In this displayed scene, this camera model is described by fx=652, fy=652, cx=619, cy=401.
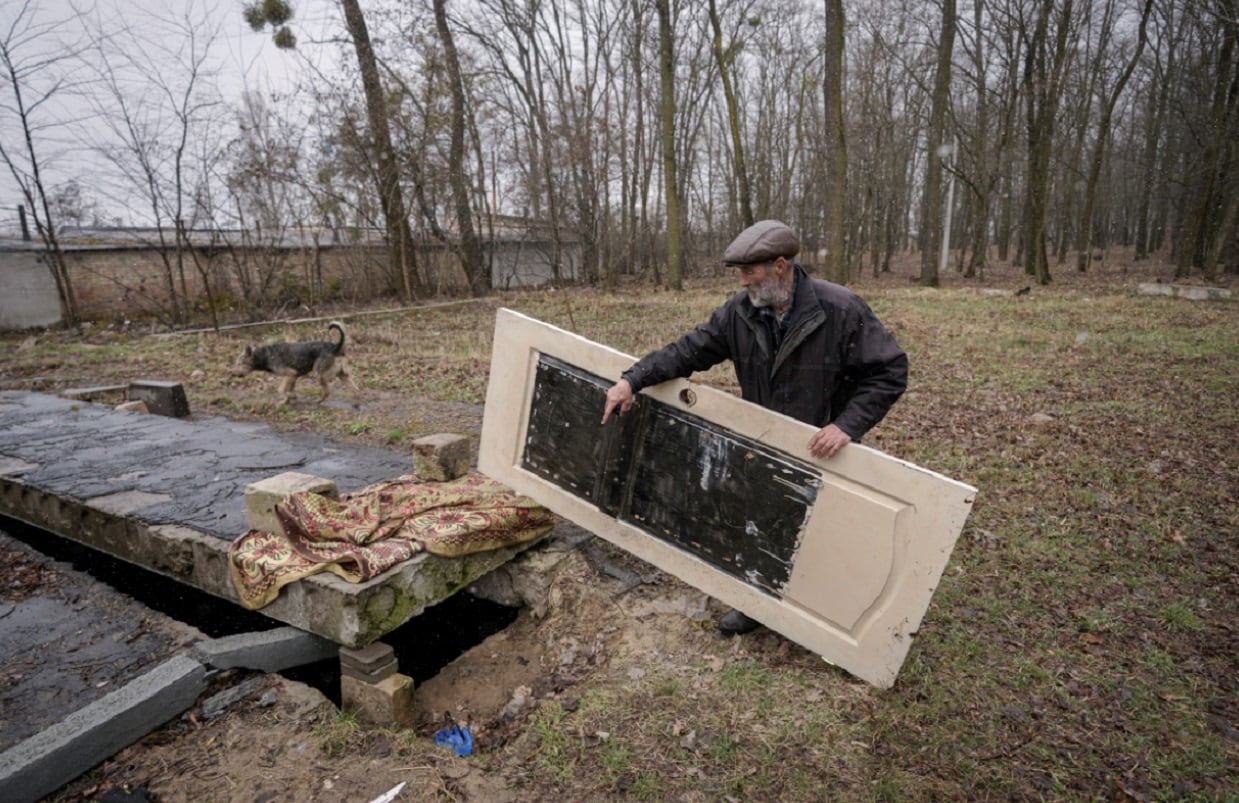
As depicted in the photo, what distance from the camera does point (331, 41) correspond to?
1553 cm

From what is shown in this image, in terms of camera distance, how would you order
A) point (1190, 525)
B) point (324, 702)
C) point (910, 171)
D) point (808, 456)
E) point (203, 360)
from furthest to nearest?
1. point (910, 171)
2. point (203, 360)
3. point (1190, 525)
4. point (324, 702)
5. point (808, 456)

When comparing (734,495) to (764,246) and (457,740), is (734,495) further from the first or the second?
(457,740)

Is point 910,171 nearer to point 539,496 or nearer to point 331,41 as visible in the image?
point 331,41

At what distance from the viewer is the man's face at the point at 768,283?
296 centimetres

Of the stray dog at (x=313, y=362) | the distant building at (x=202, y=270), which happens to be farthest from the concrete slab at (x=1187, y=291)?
the stray dog at (x=313, y=362)

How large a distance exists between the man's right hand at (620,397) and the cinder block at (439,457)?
1.48 m

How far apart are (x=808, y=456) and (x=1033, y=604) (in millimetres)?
1766

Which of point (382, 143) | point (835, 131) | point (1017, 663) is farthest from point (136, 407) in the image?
point (835, 131)

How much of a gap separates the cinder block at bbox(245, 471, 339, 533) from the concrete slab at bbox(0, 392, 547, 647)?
0.93 feet

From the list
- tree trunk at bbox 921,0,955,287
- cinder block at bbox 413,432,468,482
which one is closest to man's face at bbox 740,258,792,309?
cinder block at bbox 413,432,468,482

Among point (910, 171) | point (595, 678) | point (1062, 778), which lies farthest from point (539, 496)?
point (910, 171)

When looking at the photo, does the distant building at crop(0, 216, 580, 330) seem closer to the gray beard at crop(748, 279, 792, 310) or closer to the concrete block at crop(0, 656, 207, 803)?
the gray beard at crop(748, 279, 792, 310)

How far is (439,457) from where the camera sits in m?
4.32

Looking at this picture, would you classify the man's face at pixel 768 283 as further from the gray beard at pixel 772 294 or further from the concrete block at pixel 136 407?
the concrete block at pixel 136 407
